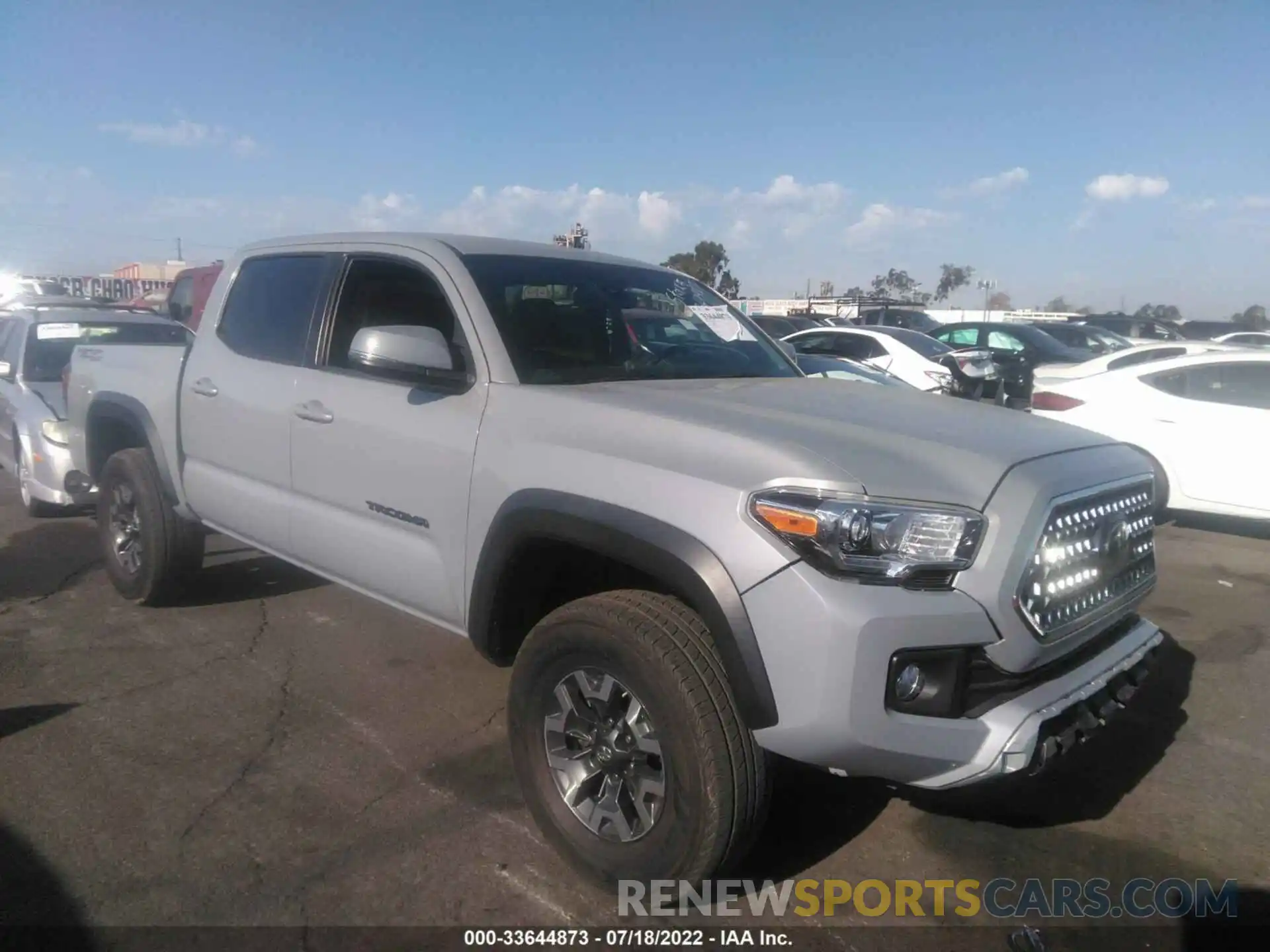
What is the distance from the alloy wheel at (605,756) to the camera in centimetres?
264

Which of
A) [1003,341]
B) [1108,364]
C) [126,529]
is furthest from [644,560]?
[1003,341]

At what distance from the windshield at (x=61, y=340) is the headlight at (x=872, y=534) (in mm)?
6342

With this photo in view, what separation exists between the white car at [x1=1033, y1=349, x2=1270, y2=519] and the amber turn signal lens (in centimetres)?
524

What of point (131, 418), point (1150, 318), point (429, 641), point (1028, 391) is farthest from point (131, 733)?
point (1150, 318)

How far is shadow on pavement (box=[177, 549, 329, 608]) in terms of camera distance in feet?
17.6

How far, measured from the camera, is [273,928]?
259cm

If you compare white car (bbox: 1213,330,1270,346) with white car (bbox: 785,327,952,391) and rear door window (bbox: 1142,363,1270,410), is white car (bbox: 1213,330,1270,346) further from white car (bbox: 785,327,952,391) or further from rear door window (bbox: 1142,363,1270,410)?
rear door window (bbox: 1142,363,1270,410)

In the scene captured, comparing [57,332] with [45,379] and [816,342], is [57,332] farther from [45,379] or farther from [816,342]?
[816,342]

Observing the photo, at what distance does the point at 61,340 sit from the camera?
25.0ft

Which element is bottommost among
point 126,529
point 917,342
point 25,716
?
point 25,716

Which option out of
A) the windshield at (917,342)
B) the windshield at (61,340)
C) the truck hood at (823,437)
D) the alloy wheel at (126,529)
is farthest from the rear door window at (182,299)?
the truck hood at (823,437)

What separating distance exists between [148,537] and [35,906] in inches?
98.8

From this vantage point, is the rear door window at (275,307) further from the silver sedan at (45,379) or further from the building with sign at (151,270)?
the building with sign at (151,270)

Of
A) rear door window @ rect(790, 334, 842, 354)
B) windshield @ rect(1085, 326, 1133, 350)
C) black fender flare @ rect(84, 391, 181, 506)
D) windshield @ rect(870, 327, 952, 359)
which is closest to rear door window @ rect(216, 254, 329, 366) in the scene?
black fender flare @ rect(84, 391, 181, 506)
